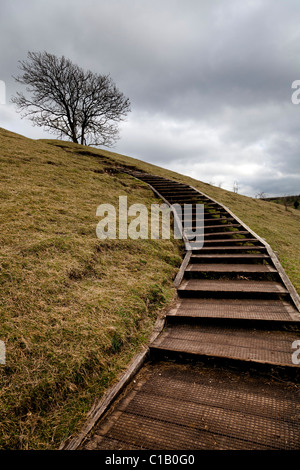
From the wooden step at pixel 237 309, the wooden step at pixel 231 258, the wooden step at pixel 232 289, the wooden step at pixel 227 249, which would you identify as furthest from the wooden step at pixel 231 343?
the wooden step at pixel 227 249

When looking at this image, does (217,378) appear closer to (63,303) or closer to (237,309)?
(237,309)

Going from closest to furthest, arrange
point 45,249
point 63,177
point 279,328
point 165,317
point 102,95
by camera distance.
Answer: point 279,328
point 165,317
point 45,249
point 63,177
point 102,95

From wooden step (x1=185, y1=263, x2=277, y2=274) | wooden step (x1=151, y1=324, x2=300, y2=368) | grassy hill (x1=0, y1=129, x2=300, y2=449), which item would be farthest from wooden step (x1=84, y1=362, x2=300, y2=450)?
wooden step (x1=185, y1=263, x2=277, y2=274)

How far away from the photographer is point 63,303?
327cm

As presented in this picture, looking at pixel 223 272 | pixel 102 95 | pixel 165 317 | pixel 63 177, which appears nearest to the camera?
pixel 165 317

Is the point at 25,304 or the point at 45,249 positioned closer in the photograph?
the point at 25,304

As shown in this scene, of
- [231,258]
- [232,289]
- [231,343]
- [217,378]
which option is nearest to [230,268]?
[231,258]

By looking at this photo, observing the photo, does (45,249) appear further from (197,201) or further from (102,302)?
(197,201)

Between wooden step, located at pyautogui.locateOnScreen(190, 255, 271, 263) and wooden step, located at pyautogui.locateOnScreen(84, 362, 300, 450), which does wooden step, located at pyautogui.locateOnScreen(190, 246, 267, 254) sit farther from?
wooden step, located at pyautogui.locateOnScreen(84, 362, 300, 450)

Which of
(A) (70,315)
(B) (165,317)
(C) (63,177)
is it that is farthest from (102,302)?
(C) (63,177)

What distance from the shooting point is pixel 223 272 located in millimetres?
4840

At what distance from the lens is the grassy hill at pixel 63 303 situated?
2145 millimetres
